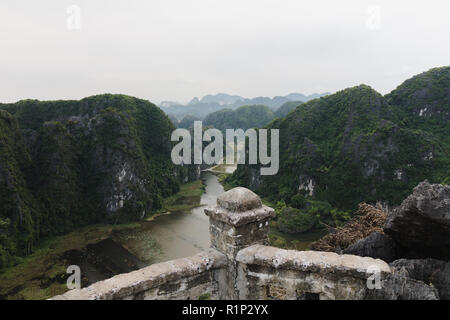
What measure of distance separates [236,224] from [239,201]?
32 cm

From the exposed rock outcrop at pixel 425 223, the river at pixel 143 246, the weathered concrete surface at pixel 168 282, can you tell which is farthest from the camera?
the river at pixel 143 246

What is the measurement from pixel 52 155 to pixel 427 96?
59.4m

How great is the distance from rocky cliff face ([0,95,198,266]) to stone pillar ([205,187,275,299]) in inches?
1255

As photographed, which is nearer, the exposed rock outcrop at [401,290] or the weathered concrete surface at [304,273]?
the exposed rock outcrop at [401,290]

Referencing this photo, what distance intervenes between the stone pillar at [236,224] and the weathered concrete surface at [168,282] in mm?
146

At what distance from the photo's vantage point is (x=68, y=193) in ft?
132

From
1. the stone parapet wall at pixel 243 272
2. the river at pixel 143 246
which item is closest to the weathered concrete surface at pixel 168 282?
the stone parapet wall at pixel 243 272

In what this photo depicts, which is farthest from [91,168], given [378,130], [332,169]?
[378,130]

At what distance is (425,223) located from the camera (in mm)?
4344

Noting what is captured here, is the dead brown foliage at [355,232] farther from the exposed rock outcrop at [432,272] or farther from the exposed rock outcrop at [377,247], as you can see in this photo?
the exposed rock outcrop at [432,272]

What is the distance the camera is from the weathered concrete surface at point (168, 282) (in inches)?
128

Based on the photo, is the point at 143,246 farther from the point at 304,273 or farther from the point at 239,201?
the point at 304,273

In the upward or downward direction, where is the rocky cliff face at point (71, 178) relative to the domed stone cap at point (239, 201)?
downward

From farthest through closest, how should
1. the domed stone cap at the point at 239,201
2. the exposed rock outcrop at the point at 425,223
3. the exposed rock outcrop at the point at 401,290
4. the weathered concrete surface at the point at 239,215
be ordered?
the exposed rock outcrop at the point at 425,223, the domed stone cap at the point at 239,201, the weathered concrete surface at the point at 239,215, the exposed rock outcrop at the point at 401,290
